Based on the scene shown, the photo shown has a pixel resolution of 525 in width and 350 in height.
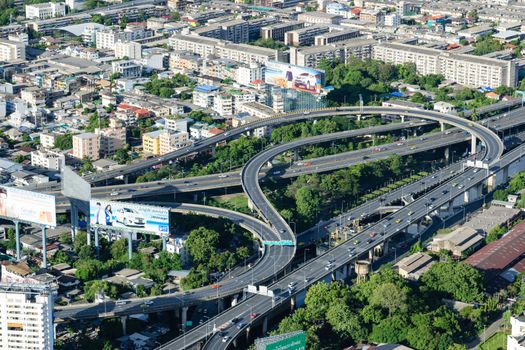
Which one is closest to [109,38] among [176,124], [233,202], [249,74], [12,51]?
[12,51]

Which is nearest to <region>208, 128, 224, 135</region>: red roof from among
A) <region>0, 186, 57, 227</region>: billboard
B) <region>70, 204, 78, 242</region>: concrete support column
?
<region>70, 204, 78, 242</region>: concrete support column

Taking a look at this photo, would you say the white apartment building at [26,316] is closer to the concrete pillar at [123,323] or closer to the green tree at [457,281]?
the concrete pillar at [123,323]

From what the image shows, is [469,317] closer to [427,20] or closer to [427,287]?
[427,287]

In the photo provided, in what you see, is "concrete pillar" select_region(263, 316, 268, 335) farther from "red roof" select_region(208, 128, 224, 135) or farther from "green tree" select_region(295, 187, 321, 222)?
"red roof" select_region(208, 128, 224, 135)

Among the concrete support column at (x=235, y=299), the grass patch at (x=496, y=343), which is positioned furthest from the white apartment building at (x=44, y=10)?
the grass patch at (x=496, y=343)

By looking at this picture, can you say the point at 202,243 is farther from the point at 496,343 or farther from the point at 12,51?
the point at 12,51
